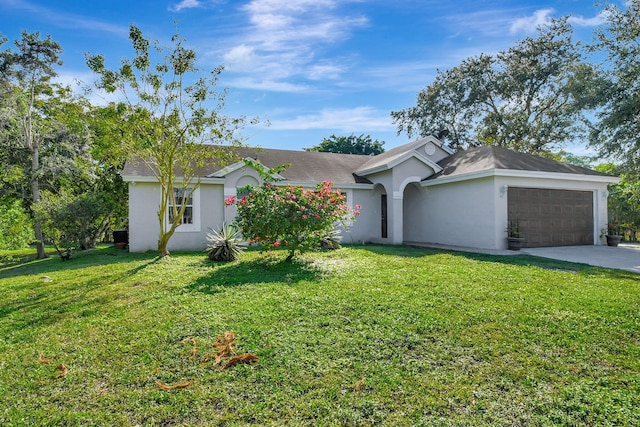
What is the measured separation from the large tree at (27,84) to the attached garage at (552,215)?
1942cm

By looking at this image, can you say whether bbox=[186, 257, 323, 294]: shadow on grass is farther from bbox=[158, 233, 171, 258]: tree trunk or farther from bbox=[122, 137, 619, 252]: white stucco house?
bbox=[122, 137, 619, 252]: white stucco house

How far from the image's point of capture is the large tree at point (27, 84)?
15.7m

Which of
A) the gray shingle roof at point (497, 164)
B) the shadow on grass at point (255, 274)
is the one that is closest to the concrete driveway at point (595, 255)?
the gray shingle roof at point (497, 164)

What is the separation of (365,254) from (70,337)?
8355 mm

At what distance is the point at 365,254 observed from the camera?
11.7 meters

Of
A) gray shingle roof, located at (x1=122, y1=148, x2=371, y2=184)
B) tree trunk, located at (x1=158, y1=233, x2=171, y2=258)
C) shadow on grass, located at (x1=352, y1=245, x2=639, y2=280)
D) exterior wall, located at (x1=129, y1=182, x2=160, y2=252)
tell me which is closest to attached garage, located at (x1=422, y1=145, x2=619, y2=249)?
shadow on grass, located at (x1=352, y1=245, x2=639, y2=280)

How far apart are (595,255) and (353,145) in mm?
29756

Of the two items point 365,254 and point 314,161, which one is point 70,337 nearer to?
point 365,254

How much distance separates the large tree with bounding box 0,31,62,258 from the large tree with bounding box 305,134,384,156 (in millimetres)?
26998

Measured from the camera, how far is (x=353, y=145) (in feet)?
130

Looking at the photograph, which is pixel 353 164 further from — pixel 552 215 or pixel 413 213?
pixel 552 215

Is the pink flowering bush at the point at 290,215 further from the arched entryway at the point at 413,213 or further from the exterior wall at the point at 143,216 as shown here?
the arched entryway at the point at 413,213

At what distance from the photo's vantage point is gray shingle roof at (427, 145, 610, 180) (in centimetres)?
1377

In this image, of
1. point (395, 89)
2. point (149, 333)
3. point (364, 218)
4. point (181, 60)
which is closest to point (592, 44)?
point (395, 89)
